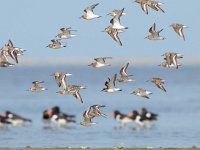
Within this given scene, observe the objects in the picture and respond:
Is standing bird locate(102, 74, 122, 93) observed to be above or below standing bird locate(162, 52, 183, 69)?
below

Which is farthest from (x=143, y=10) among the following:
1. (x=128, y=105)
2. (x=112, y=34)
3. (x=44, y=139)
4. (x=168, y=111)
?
(x=128, y=105)

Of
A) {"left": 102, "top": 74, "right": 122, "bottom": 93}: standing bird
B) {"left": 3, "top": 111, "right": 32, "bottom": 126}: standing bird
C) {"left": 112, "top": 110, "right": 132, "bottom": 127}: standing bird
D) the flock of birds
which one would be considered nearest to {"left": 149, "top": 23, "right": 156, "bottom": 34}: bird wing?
the flock of birds

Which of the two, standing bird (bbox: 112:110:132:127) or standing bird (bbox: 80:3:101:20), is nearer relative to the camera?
standing bird (bbox: 80:3:101:20)

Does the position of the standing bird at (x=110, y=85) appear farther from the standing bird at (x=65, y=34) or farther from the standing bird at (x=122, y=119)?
the standing bird at (x=122, y=119)

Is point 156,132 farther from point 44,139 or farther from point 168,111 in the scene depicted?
point 168,111

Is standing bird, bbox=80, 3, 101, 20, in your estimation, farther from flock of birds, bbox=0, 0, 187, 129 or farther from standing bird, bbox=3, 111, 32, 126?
standing bird, bbox=3, 111, 32, 126

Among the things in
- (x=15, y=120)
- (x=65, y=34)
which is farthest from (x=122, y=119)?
(x=65, y=34)

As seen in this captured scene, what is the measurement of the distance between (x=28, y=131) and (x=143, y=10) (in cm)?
1261

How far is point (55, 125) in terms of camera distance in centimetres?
3906

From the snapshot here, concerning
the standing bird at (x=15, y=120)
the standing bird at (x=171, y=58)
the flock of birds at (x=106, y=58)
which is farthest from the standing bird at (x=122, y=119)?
the standing bird at (x=171, y=58)

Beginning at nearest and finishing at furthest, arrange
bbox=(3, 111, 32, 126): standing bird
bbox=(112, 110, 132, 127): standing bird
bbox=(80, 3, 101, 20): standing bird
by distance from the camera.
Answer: bbox=(80, 3, 101, 20): standing bird
bbox=(3, 111, 32, 126): standing bird
bbox=(112, 110, 132, 127): standing bird

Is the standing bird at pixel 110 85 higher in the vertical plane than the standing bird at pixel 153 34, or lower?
lower

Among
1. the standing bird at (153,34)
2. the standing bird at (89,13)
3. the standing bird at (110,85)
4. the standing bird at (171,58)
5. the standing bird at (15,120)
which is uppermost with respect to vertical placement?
the standing bird at (15,120)

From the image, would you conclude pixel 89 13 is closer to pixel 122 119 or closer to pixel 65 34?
pixel 65 34
